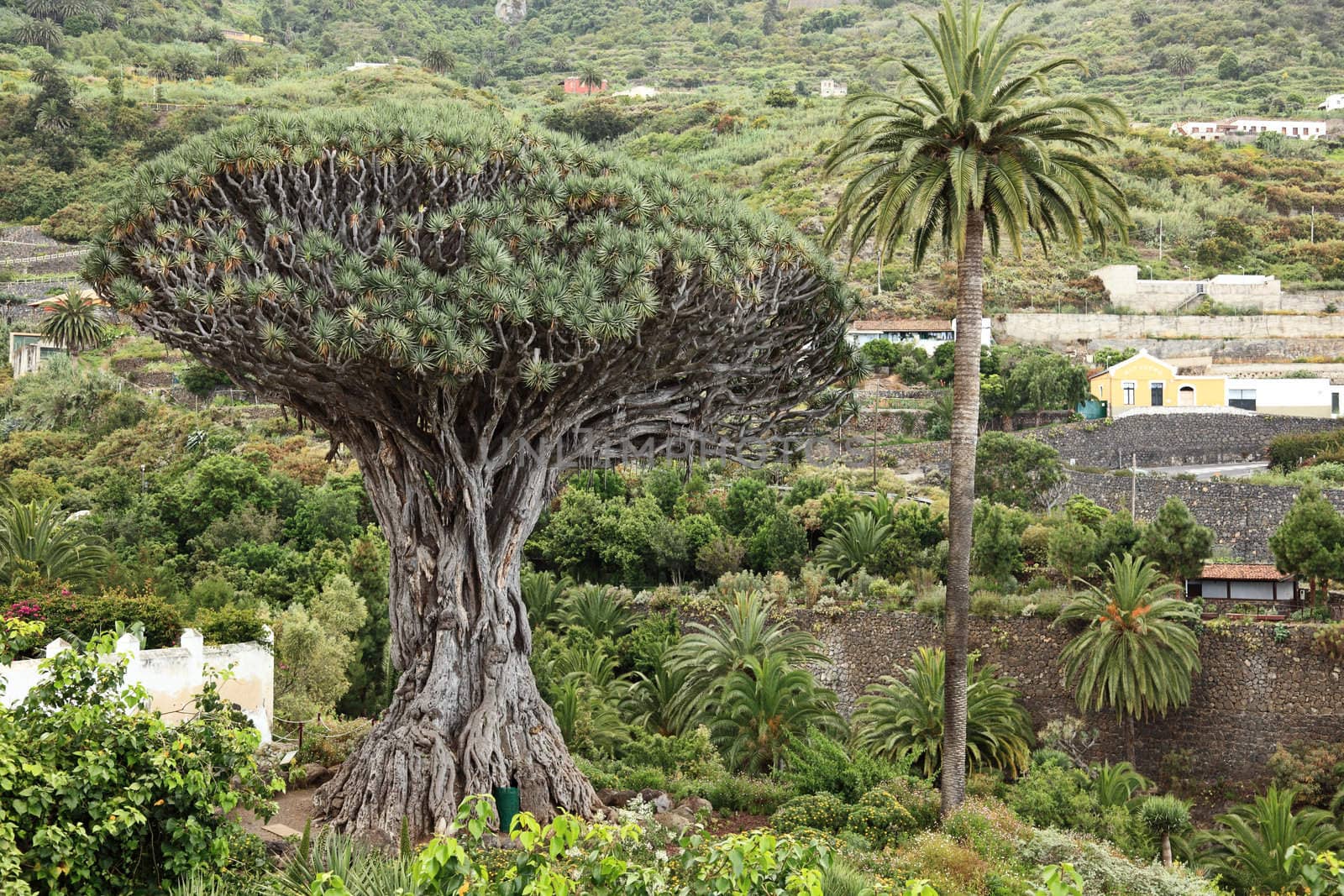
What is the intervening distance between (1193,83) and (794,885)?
→ 109721mm

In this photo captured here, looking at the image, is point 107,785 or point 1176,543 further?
point 1176,543

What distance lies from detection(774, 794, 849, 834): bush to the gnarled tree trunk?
7.49 ft

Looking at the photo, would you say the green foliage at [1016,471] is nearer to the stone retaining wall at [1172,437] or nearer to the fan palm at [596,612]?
the stone retaining wall at [1172,437]

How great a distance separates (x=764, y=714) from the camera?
20203mm

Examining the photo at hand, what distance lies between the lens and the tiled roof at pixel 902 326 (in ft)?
176

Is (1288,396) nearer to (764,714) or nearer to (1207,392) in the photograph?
(1207,392)

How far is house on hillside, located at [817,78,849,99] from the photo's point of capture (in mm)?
106613

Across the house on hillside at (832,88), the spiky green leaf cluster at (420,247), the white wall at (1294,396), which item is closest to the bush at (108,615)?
the spiky green leaf cluster at (420,247)

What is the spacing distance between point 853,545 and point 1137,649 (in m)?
8.91

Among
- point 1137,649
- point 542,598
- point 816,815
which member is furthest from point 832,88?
point 816,815

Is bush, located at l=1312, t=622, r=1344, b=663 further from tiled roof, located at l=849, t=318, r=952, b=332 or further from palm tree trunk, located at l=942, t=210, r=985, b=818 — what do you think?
tiled roof, located at l=849, t=318, r=952, b=332

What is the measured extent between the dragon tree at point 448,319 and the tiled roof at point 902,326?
38.1m

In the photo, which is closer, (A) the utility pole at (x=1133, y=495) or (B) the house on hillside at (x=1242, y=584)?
(B) the house on hillside at (x=1242, y=584)

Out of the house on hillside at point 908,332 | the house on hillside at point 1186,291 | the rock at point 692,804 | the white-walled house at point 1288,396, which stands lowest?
the rock at point 692,804
